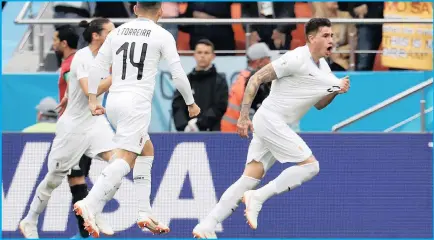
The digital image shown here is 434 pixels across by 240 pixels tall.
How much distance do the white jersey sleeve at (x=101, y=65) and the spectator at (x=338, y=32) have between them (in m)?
5.07

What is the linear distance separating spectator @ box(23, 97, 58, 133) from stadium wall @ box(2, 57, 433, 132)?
1032 millimetres

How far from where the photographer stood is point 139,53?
13.7 meters

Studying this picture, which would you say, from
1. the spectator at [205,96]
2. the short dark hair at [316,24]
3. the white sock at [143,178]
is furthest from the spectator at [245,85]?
the white sock at [143,178]

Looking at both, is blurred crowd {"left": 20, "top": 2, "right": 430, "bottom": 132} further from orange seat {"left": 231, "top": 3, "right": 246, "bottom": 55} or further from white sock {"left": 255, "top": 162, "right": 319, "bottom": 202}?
white sock {"left": 255, "top": 162, "right": 319, "bottom": 202}

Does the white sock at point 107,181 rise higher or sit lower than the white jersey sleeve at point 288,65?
lower

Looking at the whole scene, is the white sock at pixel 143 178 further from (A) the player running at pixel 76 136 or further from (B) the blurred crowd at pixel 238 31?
(B) the blurred crowd at pixel 238 31

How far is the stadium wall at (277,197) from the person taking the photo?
53.9 feet

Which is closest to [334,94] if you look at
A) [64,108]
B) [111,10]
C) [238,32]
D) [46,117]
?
[64,108]

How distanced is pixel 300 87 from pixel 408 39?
14.5 ft

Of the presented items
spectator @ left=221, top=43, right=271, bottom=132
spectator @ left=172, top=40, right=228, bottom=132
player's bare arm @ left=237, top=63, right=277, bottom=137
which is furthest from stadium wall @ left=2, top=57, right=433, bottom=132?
player's bare arm @ left=237, top=63, right=277, bottom=137

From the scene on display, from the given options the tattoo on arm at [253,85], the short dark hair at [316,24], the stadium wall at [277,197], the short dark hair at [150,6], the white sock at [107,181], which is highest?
the short dark hair at [150,6]

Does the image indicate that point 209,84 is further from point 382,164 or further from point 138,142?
point 138,142

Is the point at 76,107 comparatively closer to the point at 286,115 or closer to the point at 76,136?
the point at 76,136

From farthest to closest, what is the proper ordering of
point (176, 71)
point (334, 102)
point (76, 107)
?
point (334, 102), point (76, 107), point (176, 71)
